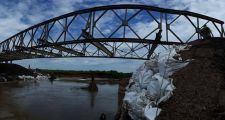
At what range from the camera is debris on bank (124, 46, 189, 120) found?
9.20 metres

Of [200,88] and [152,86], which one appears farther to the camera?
[152,86]

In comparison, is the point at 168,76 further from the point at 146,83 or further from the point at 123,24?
the point at 123,24

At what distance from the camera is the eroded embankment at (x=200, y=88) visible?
27.7 ft

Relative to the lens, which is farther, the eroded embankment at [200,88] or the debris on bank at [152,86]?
the debris on bank at [152,86]

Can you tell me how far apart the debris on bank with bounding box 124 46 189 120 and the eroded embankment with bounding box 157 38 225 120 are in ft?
0.74

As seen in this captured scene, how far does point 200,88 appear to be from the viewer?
9391 millimetres

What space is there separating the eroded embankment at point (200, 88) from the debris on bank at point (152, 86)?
226 mm

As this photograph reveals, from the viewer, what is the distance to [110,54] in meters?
33.2

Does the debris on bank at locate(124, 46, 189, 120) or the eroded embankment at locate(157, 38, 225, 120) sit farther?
the debris on bank at locate(124, 46, 189, 120)

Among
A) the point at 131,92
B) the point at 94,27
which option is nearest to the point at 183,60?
the point at 131,92

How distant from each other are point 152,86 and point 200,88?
145 centimetres

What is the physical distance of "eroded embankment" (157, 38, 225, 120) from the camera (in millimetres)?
8430

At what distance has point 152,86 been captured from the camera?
993 centimetres

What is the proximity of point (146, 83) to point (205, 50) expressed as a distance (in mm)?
2546
